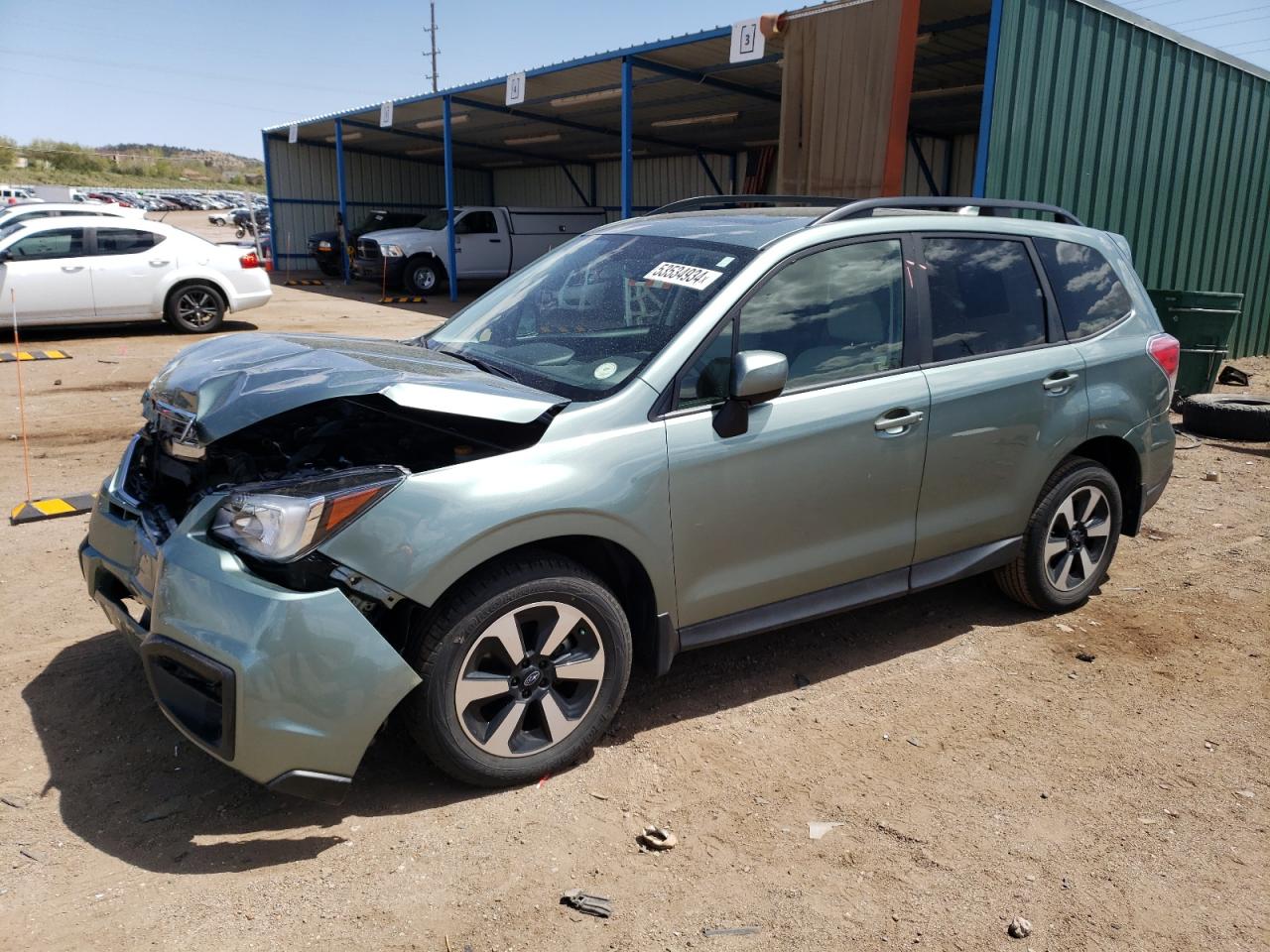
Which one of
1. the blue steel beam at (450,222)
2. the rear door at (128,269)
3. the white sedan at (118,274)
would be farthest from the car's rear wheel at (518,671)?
the blue steel beam at (450,222)

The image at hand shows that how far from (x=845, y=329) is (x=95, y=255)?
40.6 ft

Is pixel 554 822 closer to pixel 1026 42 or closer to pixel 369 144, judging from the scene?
pixel 1026 42

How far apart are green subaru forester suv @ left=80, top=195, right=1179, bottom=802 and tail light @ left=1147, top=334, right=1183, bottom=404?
23 mm

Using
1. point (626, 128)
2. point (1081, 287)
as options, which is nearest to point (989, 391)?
point (1081, 287)

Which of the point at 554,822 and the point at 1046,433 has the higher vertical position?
the point at 1046,433

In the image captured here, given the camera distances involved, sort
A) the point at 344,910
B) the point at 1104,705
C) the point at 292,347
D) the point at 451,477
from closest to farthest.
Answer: the point at 344,910
the point at 451,477
the point at 292,347
the point at 1104,705

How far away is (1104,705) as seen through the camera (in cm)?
393

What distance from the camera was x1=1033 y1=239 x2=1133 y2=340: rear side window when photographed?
448cm

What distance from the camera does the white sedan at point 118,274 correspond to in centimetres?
1266

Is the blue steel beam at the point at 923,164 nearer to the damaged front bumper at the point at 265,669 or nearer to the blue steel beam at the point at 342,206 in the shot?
the blue steel beam at the point at 342,206

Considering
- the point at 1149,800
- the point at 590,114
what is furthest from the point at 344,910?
the point at 590,114

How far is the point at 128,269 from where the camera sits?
1320 centimetres

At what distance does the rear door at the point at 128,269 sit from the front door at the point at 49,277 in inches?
6.3

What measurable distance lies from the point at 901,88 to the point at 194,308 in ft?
32.5
